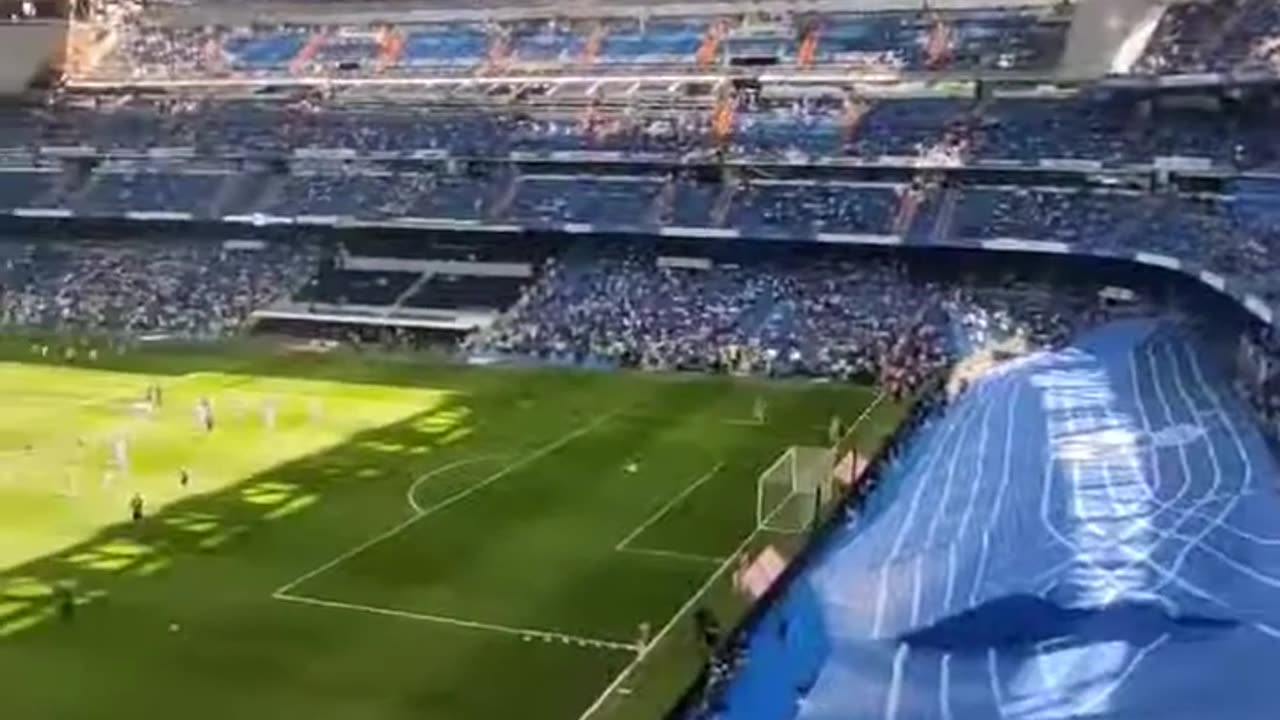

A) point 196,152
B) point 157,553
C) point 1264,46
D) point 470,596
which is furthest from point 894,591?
point 196,152

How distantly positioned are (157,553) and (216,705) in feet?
28.0

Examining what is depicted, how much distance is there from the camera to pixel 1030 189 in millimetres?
62250

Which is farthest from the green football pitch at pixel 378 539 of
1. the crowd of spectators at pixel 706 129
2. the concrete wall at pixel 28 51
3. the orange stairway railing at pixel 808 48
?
the concrete wall at pixel 28 51

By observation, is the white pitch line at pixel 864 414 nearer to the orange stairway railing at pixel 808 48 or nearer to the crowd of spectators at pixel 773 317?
the crowd of spectators at pixel 773 317

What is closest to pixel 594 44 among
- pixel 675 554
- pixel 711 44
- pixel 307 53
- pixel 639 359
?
pixel 711 44

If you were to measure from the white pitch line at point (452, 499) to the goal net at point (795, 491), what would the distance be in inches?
252

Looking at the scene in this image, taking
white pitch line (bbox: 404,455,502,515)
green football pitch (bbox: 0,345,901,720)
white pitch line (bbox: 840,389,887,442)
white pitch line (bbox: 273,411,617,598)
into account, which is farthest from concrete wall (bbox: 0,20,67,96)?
white pitch line (bbox: 404,455,502,515)

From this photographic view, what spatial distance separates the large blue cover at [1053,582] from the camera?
1911 cm

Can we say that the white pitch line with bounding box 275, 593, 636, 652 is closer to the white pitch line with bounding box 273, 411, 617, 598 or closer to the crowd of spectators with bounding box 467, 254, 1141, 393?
the white pitch line with bounding box 273, 411, 617, 598

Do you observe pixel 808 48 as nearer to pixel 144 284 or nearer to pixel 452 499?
pixel 144 284

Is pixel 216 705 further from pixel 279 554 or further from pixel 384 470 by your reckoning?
pixel 384 470

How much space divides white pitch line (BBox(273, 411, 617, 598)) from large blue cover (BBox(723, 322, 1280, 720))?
29.4 feet

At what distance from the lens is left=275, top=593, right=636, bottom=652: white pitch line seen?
86.0 ft

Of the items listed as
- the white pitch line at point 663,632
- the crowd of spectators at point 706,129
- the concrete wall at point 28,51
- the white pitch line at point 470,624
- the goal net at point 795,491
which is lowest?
the white pitch line at point 470,624
